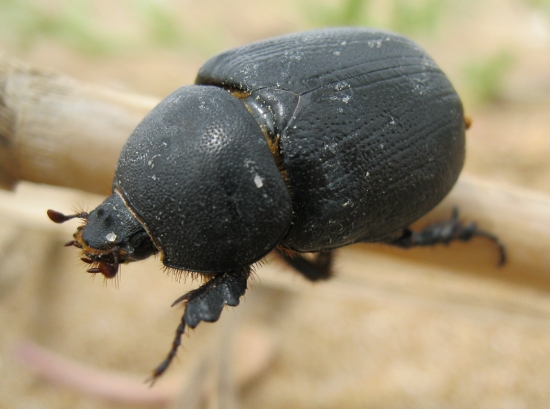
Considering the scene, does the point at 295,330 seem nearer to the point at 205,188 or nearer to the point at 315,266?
the point at 315,266

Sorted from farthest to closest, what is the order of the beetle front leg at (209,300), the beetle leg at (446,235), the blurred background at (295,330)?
1. the blurred background at (295,330)
2. the beetle leg at (446,235)
3. the beetle front leg at (209,300)

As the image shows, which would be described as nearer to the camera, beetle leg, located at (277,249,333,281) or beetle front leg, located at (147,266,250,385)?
beetle front leg, located at (147,266,250,385)

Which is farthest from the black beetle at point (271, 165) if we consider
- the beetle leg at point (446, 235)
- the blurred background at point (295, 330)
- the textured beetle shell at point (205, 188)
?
the blurred background at point (295, 330)

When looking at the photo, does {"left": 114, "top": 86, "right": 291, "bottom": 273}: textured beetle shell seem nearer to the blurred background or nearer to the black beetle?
the black beetle

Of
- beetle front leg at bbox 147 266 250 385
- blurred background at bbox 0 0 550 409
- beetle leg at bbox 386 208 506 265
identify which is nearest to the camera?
beetle front leg at bbox 147 266 250 385

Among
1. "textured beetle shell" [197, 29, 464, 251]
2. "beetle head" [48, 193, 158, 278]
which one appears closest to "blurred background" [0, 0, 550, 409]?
"textured beetle shell" [197, 29, 464, 251]

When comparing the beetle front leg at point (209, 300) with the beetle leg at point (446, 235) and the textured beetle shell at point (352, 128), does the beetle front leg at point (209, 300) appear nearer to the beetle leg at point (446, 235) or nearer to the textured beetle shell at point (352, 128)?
the textured beetle shell at point (352, 128)
